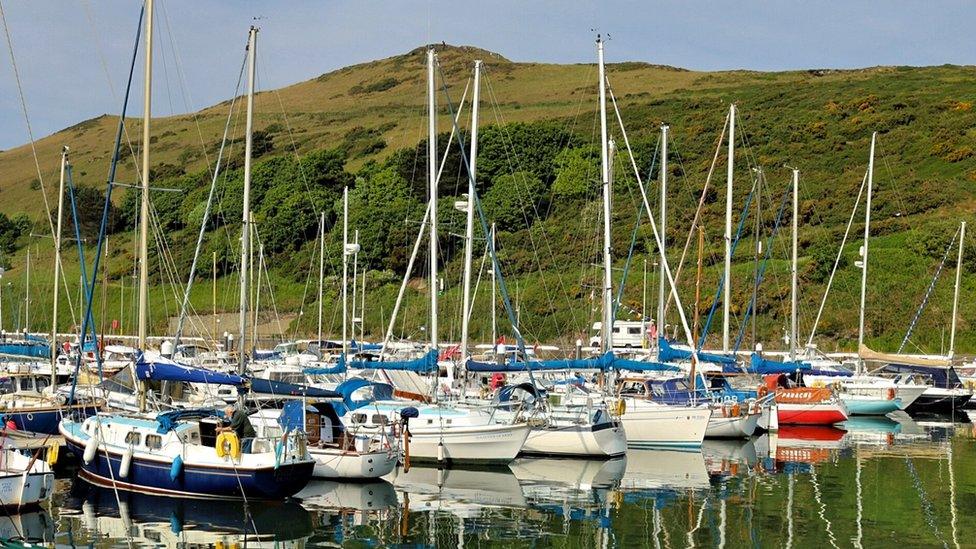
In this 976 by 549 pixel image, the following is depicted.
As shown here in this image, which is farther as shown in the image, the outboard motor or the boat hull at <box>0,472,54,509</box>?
the outboard motor

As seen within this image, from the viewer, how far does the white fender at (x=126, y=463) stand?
27312 millimetres

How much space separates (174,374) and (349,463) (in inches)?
200

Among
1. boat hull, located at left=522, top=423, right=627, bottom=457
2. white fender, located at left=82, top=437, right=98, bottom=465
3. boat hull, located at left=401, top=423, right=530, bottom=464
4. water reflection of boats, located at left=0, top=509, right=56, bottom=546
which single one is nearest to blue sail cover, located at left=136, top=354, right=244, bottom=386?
white fender, located at left=82, top=437, right=98, bottom=465

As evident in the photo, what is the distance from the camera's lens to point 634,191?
4131 inches

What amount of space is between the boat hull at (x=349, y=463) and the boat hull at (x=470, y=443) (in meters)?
3.17

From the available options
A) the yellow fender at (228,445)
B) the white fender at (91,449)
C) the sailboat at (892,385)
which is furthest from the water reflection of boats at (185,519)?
the sailboat at (892,385)

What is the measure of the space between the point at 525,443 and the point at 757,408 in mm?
11424

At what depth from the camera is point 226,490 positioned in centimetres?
2644

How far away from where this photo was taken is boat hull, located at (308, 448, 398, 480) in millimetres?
28953

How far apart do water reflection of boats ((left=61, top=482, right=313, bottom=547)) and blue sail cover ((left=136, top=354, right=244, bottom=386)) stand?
3.18 metres

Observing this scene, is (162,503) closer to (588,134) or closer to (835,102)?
(588,134)

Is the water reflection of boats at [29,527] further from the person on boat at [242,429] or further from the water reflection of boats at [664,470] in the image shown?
the water reflection of boats at [664,470]

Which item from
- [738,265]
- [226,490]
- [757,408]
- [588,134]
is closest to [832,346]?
[738,265]

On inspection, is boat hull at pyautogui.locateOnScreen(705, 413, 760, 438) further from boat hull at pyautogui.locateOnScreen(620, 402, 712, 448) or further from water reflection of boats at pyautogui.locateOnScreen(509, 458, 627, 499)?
water reflection of boats at pyautogui.locateOnScreen(509, 458, 627, 499)
